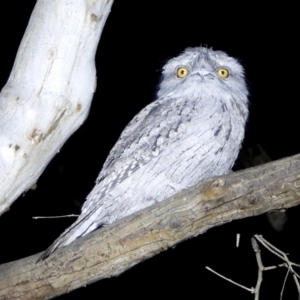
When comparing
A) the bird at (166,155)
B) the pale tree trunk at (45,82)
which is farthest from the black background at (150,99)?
the pale tree trunk at (45,82)

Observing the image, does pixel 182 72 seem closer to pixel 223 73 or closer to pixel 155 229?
pixel 223 73

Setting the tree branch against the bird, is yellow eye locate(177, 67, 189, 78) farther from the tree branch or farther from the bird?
the tree branch

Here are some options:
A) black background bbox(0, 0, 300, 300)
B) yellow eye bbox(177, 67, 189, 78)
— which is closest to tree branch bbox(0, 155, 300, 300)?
yellow eye bbox(177, 67, 189, 78)

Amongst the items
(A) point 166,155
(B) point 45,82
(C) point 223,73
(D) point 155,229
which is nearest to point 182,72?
(C) point 223,73

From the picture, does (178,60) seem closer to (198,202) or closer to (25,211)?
(198,202)

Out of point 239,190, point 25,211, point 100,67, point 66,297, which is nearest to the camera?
point 239,190

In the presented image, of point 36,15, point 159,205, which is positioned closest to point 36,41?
point 36,15

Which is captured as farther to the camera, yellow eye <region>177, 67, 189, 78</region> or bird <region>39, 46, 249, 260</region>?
yellow eye <region>177, 67, 189, 78</region>

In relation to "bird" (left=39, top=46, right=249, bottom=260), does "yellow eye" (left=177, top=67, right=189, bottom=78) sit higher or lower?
higher
